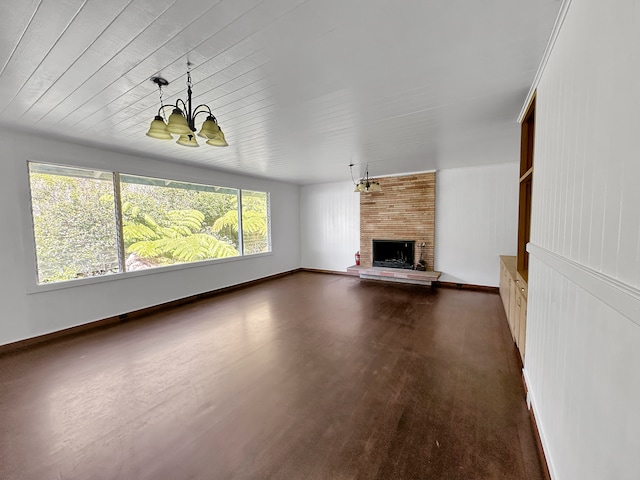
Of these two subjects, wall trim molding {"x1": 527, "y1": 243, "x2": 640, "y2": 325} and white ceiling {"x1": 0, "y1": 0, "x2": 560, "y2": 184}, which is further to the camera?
white ceiling {"x1": 0, "y1": 0, "x2": 560, "y2": 184}

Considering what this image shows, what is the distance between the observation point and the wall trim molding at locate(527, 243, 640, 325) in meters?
0.71

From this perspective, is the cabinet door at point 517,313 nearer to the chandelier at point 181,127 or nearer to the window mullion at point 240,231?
the chandelier at point 181,127

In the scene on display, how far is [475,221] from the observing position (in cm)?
560

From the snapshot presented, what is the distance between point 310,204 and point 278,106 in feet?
17.5

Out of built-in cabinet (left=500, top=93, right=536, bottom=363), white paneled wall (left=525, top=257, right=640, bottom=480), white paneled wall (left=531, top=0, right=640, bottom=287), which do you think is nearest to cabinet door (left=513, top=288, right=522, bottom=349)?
built-in cabinet (left=500, top=93, right=536, bottom=363)

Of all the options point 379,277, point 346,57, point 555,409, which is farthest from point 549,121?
point 379,277

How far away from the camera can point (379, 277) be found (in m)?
6.68

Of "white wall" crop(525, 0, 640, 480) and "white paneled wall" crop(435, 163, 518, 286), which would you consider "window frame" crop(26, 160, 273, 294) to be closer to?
"white paneled wall" crop(435, 163, 518, 286)

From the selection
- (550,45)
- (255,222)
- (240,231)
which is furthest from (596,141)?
(255,222)

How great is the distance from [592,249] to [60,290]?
17.3 feet

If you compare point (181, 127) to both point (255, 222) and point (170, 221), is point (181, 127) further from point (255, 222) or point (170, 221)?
point (255, 222)

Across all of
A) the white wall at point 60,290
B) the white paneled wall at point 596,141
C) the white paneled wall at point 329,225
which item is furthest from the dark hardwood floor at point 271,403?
the white paneled wall at point 329,225

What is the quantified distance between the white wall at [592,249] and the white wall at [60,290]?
Answer: 5163mm

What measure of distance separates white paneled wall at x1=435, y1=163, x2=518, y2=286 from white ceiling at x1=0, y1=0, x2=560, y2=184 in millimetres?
2300
